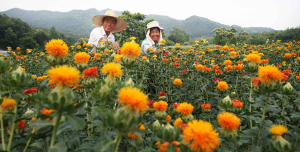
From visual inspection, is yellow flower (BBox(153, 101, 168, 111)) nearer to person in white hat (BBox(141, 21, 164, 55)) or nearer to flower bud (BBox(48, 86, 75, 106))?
flower bud (BBox(48, 86, 75, 106))

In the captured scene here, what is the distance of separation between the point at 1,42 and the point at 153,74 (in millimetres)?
59733

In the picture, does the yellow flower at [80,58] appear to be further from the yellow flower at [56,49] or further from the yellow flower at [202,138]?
the yellow flower at [202,138]

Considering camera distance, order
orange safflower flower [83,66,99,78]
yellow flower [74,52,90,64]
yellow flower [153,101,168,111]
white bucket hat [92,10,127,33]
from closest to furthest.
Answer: orange safflower flower [83,66,99,78] → yellow flower [153,101,168,111] → yellow flower [74,52,90,64] → white bucket hat [92,10,127,33]

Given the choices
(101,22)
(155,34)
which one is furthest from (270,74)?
(101,22)

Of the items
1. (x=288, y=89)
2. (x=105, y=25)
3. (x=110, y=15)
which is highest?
(x=110, y=15)

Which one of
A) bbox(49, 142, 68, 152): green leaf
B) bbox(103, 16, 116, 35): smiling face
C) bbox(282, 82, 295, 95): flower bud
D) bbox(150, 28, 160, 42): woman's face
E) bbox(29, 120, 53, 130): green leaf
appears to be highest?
bbox(103, 16, 116, 35): smiling face

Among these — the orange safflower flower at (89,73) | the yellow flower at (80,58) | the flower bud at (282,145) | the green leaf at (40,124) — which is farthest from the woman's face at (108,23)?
the flower bud at (282,145)

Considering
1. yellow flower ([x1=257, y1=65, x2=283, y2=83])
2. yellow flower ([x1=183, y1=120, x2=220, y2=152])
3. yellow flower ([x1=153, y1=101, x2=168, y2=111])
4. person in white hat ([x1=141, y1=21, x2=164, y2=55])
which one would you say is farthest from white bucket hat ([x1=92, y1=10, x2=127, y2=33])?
yellow flower ([x1=183, y1=120, x2=220, y2=152])

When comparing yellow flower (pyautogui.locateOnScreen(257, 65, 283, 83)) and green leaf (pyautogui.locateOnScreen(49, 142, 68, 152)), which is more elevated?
yellow flower (pyautogui.locateOnScreen(257, 65, 283, 83))

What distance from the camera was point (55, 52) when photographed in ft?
4.92

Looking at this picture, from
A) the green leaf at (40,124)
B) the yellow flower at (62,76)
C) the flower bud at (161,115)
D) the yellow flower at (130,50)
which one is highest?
the yellow flower at (130,50)

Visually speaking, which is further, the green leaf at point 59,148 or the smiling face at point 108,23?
the smiling face at point 108,23

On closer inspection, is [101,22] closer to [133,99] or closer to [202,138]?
[133,99]

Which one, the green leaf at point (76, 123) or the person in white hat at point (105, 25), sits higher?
the person in white hat at point (105, 25)
